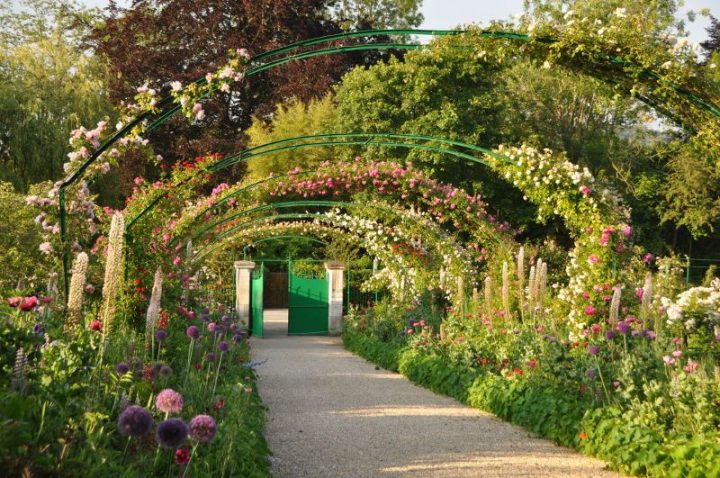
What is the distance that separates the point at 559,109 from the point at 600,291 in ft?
70.5

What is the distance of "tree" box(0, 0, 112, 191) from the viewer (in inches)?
805

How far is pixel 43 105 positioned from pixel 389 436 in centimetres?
1708

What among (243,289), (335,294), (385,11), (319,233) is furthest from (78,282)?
(385,11)

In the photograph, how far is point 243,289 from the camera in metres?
18.9

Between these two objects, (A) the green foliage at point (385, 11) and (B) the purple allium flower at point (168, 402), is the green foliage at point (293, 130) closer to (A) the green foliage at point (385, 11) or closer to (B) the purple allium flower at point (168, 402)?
(A) the green foliage at point (385, 11)

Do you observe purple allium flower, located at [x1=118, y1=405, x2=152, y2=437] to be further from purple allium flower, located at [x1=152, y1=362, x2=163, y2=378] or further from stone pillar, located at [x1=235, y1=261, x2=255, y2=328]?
stone pillar, located at [x1=235, y1=261, x2=255, y2=328]

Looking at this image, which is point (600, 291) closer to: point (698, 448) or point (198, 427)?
point (698, 448)

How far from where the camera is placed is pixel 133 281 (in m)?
8.90

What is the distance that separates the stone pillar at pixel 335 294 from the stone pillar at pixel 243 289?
180 cm

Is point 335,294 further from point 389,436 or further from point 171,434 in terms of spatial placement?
point 171,434

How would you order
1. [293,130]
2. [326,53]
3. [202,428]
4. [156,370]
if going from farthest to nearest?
[293,130], [326,53], [156,370], [202,428]

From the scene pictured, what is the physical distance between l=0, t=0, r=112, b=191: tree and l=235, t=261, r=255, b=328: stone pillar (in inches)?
206

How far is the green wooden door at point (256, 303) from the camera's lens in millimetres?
18703

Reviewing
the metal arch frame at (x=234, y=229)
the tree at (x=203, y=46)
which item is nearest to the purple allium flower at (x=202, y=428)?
the metal arch frame at (x=234, y=229)
